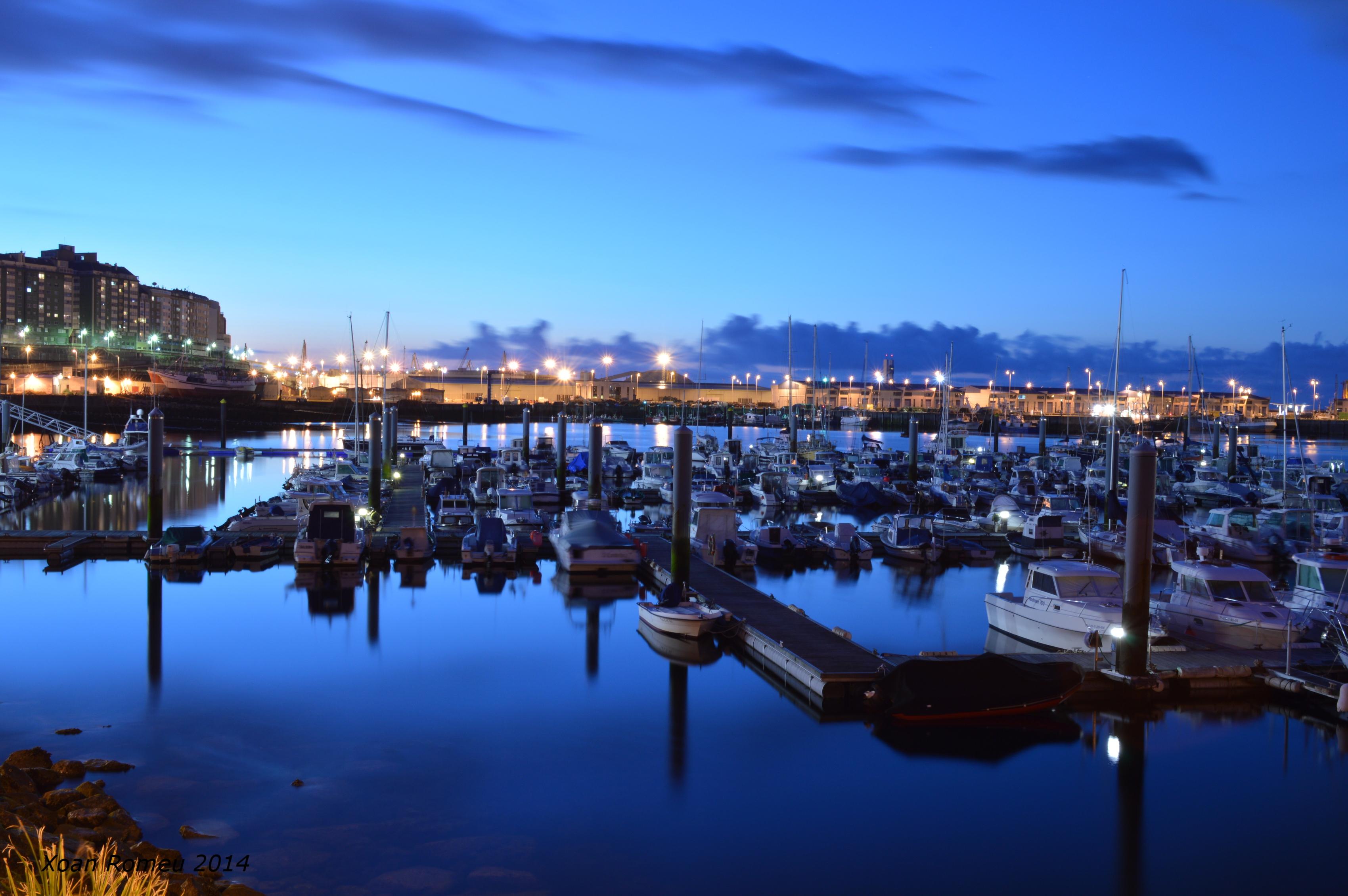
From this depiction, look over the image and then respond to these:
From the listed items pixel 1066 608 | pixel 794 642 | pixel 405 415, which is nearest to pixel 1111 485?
pixel 1066 608

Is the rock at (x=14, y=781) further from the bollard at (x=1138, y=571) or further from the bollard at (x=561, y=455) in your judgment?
the bollard at (x=561, y=455)

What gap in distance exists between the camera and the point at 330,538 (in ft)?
89.3

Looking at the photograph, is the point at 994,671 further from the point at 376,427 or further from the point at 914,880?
the point at 376,427

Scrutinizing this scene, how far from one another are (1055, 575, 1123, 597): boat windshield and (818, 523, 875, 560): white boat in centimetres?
1029

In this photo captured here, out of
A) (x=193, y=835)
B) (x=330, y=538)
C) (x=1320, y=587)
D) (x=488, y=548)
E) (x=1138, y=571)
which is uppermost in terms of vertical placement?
(x=1138, y=571)

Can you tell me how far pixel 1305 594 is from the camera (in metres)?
20.0

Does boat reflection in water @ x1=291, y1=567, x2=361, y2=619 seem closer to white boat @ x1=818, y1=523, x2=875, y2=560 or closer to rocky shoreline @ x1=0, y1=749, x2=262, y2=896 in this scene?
rocky shoreline @ x1=0, y1=749, x2=262, y2=896

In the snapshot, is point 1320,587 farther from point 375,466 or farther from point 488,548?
point 375,466

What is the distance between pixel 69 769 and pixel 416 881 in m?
5.18

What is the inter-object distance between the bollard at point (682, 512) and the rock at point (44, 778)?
37.8 feet

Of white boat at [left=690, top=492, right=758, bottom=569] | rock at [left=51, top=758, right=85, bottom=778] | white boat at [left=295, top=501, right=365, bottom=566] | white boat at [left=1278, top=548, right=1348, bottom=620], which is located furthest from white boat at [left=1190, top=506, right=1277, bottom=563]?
rock at [left=51, top=758, right=85, bottom=778]

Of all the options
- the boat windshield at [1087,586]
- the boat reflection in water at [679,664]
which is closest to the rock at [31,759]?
the boat reflection in water at [679,664]

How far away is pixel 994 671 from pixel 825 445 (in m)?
56.3

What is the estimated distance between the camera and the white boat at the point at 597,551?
26953 millimetres
